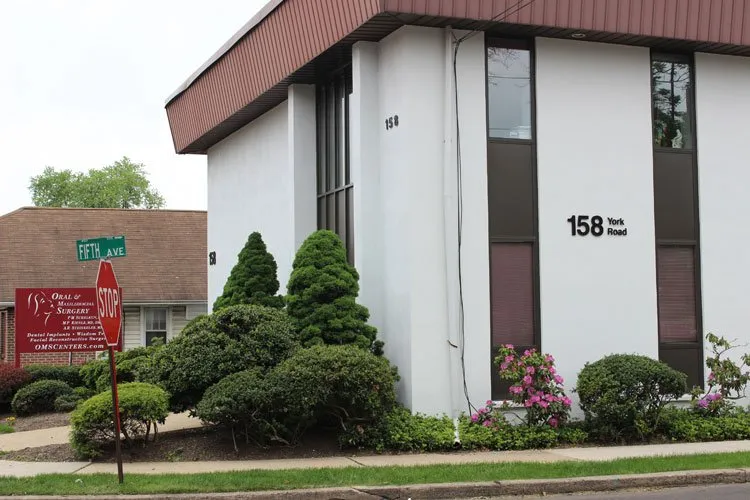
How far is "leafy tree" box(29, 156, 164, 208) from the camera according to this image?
258 ft

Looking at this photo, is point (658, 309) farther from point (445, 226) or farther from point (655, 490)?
point (655, 490)

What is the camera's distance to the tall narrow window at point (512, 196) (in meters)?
15.3

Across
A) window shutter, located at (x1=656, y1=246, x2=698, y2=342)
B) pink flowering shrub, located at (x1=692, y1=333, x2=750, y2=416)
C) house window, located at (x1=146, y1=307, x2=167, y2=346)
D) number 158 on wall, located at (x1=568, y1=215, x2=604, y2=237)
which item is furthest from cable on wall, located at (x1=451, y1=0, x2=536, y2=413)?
house window, located at (x1=146, y1=307, x2=167, y2=346)

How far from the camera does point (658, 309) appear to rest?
52.6 feet

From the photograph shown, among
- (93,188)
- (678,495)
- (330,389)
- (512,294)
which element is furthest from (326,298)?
(93,188)

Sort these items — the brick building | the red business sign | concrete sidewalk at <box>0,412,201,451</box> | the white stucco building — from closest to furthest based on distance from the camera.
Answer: concrete sidewalk at <box>0,412,201,451</box> → the white stucco building → the red business sign → the brick building

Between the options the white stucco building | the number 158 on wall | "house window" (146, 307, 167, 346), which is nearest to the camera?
the white stucco building

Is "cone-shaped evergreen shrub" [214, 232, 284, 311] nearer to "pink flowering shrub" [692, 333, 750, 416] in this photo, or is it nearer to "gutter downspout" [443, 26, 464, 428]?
"gutter downspout" [443, 26, 464, 428]

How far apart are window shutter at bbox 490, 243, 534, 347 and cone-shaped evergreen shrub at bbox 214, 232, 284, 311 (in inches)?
151

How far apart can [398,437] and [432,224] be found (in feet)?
11.2

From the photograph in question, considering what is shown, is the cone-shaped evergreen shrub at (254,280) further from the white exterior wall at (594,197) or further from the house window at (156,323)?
the house window at (156,323)

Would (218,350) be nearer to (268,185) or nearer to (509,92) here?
(509,92)

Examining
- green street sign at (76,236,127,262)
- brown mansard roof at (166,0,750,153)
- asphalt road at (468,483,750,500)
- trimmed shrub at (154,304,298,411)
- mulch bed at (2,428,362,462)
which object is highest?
brown mansard roof at (166,0,750,153)

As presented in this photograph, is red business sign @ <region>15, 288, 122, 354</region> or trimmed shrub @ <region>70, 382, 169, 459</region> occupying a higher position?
red business sign @ <region>15, 288, 122, 354</region>
